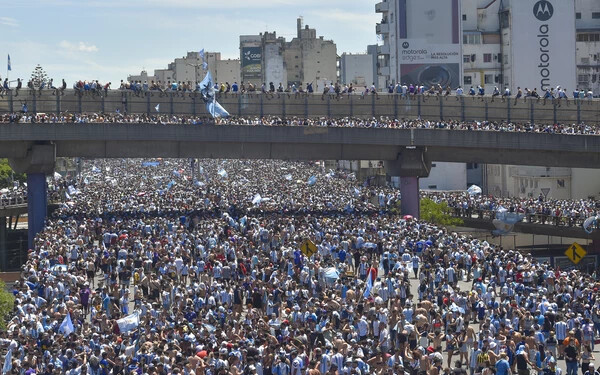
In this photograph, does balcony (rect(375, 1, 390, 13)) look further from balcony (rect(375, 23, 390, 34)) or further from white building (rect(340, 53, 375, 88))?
white building (rect(340, 53, 375, 88))

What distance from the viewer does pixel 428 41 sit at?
105 metres

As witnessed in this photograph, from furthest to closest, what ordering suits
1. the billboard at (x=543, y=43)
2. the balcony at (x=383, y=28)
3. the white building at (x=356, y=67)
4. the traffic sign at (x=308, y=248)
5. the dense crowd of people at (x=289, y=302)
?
the white building at (x=356, y=67) → the balcony at (x=383, y=28) → the billboard at (x=543, y=43) → the traffic sign at (x=308, y=248) → the dense crowd of people at (x=289, y=302)

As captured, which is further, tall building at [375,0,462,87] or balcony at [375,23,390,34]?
balcony at [375,23,390,34]

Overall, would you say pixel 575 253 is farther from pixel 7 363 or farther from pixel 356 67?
pixel 356 67

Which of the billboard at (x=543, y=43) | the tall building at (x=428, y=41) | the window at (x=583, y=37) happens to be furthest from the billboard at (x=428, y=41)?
the window at (x=583, y=37)

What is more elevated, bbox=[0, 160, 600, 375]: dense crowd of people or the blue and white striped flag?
the blue and white striped flag

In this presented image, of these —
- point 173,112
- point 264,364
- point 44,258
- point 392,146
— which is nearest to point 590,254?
point 392,146

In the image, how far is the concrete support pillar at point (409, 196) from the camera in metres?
61.3

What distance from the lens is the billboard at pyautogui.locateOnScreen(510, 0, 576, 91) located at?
104m

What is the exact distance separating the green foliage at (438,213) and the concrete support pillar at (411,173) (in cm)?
737

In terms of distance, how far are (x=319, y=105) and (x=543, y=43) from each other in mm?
43957

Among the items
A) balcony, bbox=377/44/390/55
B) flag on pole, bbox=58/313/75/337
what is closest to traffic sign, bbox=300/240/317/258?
flag on pole, bbox=58/313/75/337

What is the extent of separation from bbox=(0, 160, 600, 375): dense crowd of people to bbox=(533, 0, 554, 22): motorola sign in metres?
57.8

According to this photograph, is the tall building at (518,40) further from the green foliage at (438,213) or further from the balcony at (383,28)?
the green foliage at (438,213)
